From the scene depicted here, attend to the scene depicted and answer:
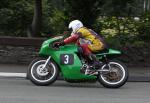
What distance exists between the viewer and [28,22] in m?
19.1

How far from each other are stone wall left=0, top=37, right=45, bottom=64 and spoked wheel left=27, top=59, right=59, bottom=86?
12.6ft

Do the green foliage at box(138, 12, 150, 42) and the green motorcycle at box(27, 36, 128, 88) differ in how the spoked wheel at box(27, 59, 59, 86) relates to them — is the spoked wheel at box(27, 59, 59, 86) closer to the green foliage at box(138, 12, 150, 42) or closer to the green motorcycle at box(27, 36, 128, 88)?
the green motorcycle at box(27, 36, 128, 88)

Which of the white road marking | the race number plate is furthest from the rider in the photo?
the white road marking

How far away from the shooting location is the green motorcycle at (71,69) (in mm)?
12586

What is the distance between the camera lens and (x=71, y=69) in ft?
41.2

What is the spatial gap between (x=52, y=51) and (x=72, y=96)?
201 centimetres

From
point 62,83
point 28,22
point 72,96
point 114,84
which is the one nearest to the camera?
point 72,96

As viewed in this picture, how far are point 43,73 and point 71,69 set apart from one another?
0.67 metres

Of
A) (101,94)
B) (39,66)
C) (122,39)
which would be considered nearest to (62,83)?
(39,66)

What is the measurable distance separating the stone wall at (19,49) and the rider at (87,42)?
396 centimetres

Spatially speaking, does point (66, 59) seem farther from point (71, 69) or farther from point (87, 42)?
point (87, 42)

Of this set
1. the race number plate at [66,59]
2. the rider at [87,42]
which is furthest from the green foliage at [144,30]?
the race number plate at [66,59]

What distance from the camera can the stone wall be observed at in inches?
650

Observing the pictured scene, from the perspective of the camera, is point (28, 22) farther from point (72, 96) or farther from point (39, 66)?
point (72, 96)
